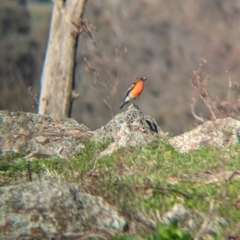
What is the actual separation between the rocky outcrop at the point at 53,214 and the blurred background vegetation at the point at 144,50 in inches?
754

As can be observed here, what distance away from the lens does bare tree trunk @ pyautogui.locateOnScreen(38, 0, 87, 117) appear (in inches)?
595

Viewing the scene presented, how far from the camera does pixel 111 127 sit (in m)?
9.73

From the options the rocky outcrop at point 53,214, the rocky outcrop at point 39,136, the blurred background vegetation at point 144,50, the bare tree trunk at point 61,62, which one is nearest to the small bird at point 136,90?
the bare tree trunk at point 61,62

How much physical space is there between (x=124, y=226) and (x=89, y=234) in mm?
342

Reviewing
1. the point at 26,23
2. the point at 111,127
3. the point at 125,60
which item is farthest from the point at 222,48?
the point at 111,127

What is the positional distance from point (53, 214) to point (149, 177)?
1.46 m

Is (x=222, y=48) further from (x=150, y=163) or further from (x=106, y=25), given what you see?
(x=150, y=163)

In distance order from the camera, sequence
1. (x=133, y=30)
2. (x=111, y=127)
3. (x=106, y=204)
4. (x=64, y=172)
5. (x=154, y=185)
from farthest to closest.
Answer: (x=133, y=30) → (x=111, y=127) → (x=64, y=172) → (x=154, y=185) → (x=106, y=204)

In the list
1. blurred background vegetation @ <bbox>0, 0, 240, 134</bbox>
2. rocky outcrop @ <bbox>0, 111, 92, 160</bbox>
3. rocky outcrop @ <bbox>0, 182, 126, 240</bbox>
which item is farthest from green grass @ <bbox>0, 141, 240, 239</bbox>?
blurred background vegetation @ <bbox>0, 0, 240, 134</bbox>

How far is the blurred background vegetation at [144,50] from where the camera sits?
29.5 metres

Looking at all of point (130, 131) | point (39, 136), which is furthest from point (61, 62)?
point (130, 131)

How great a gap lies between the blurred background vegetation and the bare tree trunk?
10097 millimetres

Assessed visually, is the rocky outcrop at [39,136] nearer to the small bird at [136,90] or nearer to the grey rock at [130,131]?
the grey rock at [130,131]

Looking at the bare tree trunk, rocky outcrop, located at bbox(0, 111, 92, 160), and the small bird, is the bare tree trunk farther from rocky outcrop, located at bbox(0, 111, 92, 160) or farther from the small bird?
rocky outcrop, located at bbox(0, 111, 92, 160)
